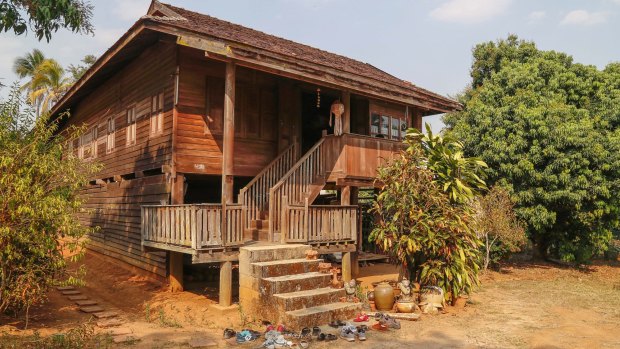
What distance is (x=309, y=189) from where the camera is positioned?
11578mm

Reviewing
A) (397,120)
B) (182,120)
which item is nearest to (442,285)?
(397,120)

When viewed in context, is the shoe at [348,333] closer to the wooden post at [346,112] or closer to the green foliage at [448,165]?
the green foliage at [448,165]

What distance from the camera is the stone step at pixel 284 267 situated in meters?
8.45

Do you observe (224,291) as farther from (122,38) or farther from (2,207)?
(122,38)

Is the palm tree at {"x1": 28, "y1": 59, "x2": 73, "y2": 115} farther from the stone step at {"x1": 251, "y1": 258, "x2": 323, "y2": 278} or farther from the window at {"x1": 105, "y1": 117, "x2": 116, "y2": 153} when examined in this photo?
the stone step at {"x1": 251, "y1": 258, "x2": 323, "y2": 278}

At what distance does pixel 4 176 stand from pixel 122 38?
195 inches

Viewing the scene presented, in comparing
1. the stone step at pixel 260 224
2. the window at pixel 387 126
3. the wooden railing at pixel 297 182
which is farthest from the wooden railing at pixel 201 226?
the window at pixel 387 126

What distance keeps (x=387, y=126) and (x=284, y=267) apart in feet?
22.8

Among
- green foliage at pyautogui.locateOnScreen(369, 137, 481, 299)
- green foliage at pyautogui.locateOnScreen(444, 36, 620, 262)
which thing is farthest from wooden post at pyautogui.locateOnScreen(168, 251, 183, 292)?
green foliage at pyautogui.locateOnScreen(444, 36, 620, 262)

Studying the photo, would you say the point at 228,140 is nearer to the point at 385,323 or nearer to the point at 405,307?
the point at 385,323

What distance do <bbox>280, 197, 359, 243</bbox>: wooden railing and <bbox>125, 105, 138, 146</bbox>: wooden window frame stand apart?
641cm

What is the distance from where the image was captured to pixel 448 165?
1050 centimetres

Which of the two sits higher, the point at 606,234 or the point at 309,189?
the point at 309,189

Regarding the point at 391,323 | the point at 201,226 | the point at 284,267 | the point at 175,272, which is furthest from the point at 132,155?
the point at 391,323
